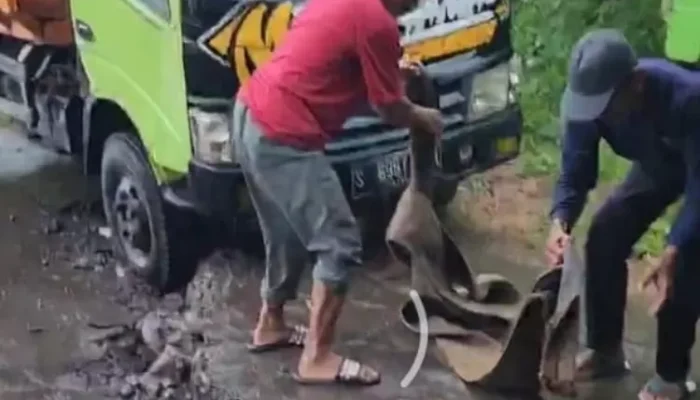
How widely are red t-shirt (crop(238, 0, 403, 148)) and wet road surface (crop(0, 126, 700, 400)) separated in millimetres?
1085

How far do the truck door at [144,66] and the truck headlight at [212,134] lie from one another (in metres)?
0.06

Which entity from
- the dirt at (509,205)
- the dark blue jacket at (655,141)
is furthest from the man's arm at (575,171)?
the dirt at (509,205)

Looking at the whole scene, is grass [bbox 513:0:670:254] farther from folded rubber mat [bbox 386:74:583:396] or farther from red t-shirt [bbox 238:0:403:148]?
red t-shirt [bbox 238:0:403:148]

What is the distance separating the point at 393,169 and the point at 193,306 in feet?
3.81

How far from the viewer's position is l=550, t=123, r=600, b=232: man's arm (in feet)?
15.2

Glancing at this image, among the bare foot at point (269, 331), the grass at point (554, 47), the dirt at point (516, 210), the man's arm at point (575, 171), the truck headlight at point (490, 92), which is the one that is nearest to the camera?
the man's arm at point (575, 171)

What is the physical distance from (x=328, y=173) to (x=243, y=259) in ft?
5.69

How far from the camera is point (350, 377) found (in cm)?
524

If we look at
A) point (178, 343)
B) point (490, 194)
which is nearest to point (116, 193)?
point (178, 343)

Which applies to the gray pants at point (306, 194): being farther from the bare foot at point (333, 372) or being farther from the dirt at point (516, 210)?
the dirt at point (516, 210)

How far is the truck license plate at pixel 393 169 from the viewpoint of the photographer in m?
5.91

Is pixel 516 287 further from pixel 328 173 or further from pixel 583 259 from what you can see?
pixel 328 173

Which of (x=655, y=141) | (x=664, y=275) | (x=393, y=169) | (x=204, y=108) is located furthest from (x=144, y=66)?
(x=664, y=275)

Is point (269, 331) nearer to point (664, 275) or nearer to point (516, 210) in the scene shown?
point (664, 275)
